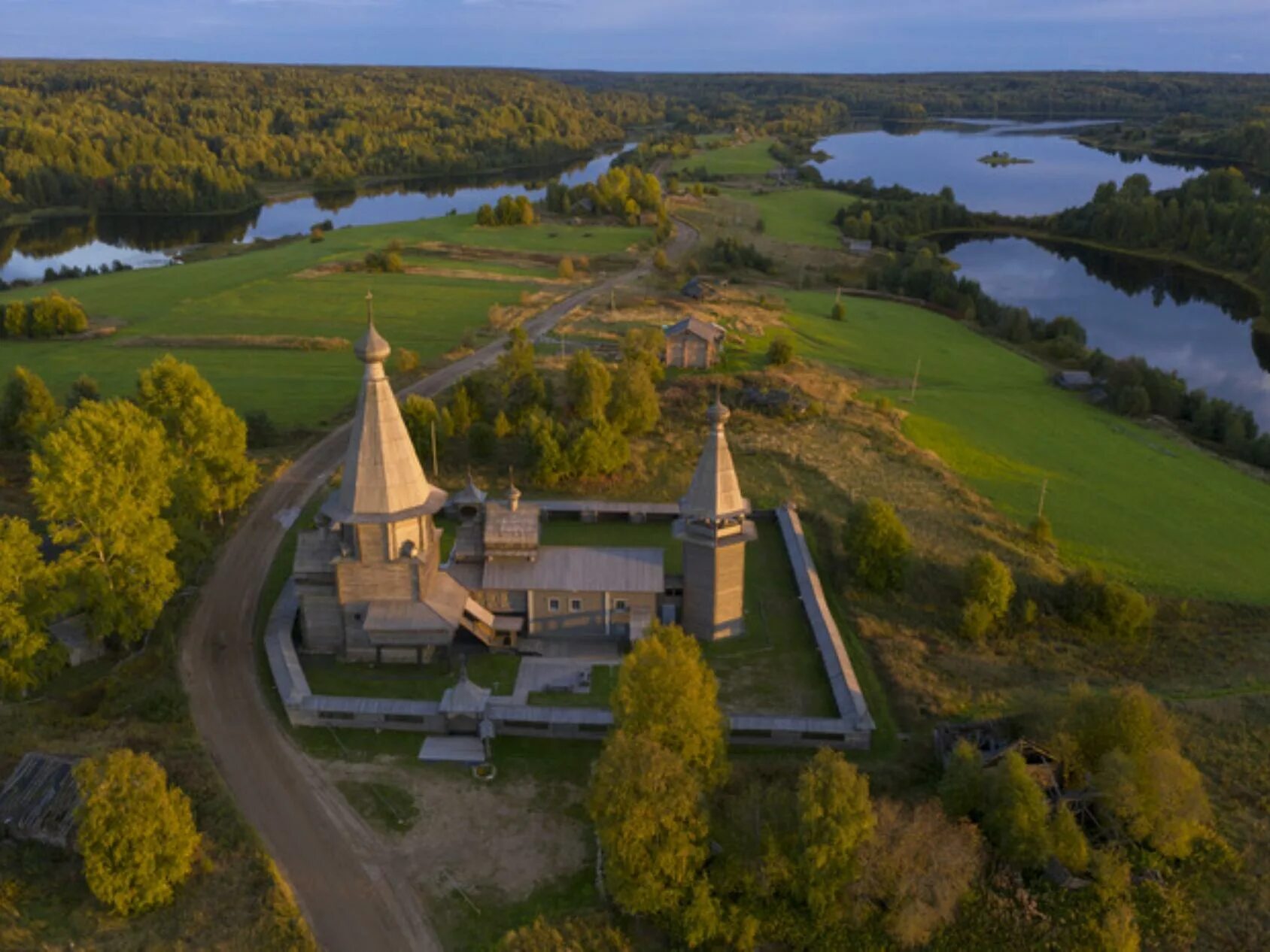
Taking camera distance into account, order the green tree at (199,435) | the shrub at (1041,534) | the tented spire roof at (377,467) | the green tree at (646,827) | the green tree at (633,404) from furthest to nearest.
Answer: the green tree at (633,404) → the shrub at (1041,534) → the green tree at (199,435) → the tented spire roof at (377,467) → the green tree at (646,827)

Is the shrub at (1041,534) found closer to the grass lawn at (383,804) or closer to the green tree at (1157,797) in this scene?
the green tree at (1157,797)

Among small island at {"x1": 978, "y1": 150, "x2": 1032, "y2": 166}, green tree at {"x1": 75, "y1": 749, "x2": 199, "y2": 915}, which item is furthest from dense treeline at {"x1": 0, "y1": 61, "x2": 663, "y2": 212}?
green tree at {"x1": 75, "y1": 749, "x2": 199, "y2": 915}

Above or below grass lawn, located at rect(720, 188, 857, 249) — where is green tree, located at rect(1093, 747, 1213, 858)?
below

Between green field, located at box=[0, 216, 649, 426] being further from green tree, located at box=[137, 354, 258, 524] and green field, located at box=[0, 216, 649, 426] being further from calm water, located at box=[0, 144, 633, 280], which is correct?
calm water, located at box=[0, 144, 633, 280]

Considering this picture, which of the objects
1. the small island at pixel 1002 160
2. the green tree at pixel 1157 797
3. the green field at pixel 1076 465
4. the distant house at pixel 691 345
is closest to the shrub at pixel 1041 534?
the green field at pixel 1076 465

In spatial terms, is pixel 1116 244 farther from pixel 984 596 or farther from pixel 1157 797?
pixel 1157 797

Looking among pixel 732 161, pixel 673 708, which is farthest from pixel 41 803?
pixel 732 161
